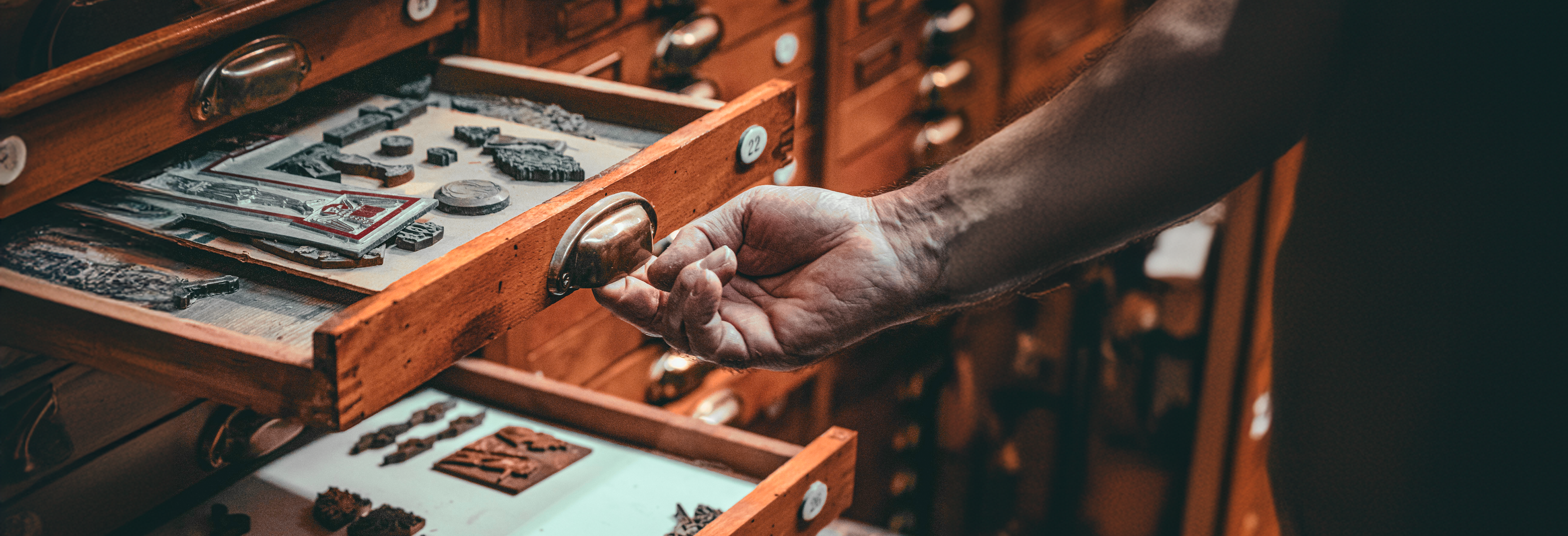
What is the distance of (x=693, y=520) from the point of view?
4.15 feet

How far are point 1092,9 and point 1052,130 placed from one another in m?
2.04

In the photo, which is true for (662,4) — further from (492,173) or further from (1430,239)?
(1430,239)

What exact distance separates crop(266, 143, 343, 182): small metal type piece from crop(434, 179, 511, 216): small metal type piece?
98 mm

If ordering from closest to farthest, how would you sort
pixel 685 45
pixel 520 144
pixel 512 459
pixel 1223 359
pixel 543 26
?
pixel 520 144
pixel 512 459
pixel 543 26
pixel 685 45
pixel 1223 359

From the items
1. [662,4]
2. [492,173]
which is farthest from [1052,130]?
[662,4]

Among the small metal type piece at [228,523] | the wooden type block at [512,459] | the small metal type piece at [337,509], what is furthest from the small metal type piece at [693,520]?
the small metal type piece at [228,523]

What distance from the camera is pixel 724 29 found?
1.89m

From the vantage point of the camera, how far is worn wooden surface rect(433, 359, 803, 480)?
4.58ft

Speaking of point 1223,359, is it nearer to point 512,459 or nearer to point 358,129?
point 512,459

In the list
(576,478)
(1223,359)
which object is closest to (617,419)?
(576,478)

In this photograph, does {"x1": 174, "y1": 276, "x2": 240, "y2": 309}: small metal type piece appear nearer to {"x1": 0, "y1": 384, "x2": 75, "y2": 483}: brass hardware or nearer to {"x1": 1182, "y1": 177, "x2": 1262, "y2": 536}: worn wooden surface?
{"x1": 0, "y1": 384, "x2": 75, "y2": 483}: brass hardware

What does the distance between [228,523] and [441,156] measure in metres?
0.45

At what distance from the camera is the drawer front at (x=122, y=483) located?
1.16 meters

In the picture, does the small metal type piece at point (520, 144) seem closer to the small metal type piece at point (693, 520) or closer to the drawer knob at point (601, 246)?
the drawer knob at point (601, 246)
